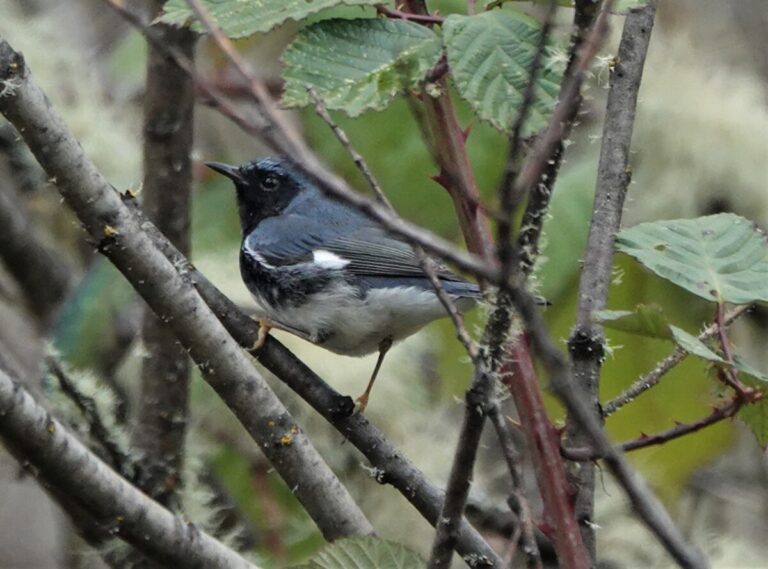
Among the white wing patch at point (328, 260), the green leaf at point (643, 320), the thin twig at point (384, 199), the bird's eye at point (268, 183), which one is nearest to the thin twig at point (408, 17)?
the thin twig at point (384, 199)

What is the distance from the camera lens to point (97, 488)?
182 centimetres

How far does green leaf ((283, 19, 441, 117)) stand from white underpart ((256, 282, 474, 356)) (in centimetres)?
128

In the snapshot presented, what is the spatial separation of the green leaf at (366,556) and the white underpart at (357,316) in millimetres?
1364

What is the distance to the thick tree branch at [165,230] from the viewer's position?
2664mm

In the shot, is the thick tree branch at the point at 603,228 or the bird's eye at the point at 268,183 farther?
the bird's eye at the point at 268,183

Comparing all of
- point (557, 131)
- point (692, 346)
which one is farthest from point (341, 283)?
point (557, 131)

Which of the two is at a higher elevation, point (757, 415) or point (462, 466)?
point (757, 415)

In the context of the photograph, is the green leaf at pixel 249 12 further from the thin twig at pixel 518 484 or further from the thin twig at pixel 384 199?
the thin twig at pixel 518 484

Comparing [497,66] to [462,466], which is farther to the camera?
[497,66]

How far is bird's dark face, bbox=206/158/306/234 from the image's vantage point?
11.4ft

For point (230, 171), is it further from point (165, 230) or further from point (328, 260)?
point (165, 230)

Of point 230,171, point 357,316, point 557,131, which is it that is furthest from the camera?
point 230,171

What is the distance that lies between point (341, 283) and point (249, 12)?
4.71 feet

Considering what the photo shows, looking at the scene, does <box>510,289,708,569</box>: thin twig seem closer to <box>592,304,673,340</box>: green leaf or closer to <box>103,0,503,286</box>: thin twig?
<box>103,0,503,286</box>: thin twig
